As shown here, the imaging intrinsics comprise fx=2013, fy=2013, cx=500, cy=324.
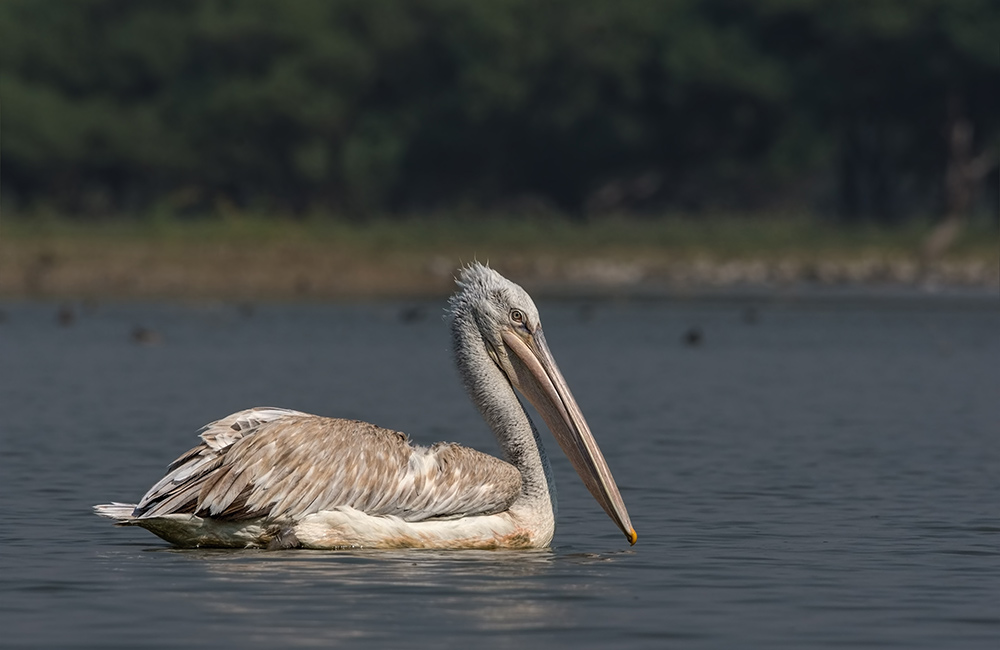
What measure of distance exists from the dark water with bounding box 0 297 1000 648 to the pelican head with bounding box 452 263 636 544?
0.53 m

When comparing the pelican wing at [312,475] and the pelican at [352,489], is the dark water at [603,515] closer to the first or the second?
the pelican at [352,489]

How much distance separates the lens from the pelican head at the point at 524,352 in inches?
358

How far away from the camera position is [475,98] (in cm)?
6141

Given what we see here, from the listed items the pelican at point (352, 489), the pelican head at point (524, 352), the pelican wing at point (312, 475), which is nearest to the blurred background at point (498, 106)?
the pelican head at point (524, 352)

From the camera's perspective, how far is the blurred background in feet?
193

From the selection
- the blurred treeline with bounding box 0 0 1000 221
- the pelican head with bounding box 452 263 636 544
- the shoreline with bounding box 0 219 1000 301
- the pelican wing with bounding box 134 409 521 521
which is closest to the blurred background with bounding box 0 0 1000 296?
the blurred treeline with bounding box 0 0 1000 221

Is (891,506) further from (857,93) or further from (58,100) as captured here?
(58,100)

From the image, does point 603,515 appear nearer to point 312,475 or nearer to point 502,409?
point 502,409

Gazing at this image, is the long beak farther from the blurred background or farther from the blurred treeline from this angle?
the blurred treeline

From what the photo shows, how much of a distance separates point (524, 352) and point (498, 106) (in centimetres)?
5238

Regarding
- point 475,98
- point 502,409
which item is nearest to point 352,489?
point 502,409

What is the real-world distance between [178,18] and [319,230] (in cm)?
1786

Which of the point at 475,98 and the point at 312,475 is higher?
the point at 475,98

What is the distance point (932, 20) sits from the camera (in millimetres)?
57812
